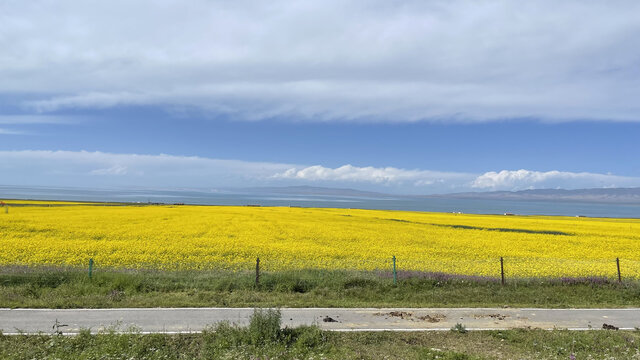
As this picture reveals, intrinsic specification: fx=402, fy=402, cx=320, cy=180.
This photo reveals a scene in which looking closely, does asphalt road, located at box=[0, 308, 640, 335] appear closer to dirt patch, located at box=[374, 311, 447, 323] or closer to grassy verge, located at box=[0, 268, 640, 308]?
dirt patch, located at box=[374, 311, 447, 323]

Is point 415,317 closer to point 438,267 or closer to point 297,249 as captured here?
point 438,267

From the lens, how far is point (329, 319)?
1214 cm

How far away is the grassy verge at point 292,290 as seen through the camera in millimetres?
14023

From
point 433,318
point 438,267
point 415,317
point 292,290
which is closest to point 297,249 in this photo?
point 438,267

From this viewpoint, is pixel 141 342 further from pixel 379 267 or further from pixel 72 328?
pixel 379 267

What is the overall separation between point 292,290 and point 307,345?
19.7 feet

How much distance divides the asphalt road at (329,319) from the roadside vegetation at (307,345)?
0.66 m

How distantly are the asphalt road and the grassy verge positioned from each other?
0.73 m

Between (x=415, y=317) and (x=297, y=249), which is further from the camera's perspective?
(x=297, y=249)

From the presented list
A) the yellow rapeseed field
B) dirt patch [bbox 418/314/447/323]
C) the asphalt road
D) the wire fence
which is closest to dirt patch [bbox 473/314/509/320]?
the asphalt road

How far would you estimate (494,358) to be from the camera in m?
9.73

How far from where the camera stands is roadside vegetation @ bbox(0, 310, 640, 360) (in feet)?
31.0

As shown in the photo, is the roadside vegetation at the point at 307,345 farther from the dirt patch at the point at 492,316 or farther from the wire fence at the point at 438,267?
the wire fence at the point at 438,267

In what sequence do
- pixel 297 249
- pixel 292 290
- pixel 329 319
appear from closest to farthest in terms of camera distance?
pixel 329 319
pixel 292 290
pixel 297 249
